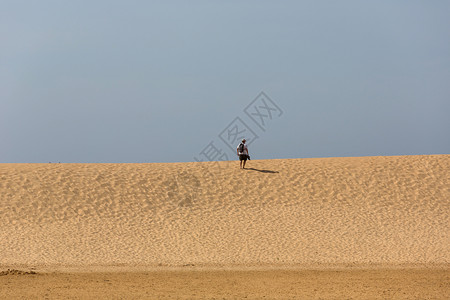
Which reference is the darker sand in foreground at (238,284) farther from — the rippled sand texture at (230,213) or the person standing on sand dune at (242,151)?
the person standing on sand dune at (242,151)

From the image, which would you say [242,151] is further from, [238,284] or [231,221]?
[238,284]

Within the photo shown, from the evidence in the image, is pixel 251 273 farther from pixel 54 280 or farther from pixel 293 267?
pixel 54 280

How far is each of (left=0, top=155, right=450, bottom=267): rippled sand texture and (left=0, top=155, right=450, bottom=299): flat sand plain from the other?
5cm

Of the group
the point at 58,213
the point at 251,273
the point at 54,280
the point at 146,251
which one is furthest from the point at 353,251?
the point at 58,213

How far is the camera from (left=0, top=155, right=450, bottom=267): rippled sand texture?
18281 millimetres

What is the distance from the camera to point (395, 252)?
734 inches

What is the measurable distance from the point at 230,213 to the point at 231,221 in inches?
32.1

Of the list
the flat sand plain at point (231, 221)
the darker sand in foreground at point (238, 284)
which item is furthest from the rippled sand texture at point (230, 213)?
the darker sand in foreground at point (238, 284)

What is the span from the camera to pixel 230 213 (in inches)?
893

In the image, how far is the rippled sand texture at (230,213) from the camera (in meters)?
18.3

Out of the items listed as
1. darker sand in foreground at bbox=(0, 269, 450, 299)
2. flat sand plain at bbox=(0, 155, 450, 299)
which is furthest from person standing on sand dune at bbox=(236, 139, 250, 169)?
darker sand in foreground at bbox=(0, 269, 450, 299)

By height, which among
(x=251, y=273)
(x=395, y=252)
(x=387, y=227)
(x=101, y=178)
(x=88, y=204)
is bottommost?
(x=251, y=273)

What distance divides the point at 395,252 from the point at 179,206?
922 centimetres

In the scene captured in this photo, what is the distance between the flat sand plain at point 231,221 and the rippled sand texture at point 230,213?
50mm
